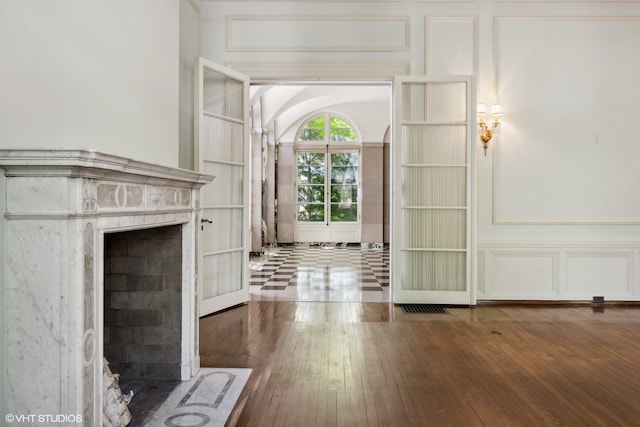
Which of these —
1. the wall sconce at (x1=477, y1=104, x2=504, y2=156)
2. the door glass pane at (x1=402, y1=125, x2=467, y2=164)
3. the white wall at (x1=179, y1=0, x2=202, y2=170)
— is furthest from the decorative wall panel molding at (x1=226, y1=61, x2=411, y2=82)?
the wall sconce at (x1=477, y1=104, x2=504, y2=156)

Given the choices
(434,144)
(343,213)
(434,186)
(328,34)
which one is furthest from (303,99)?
(434,186)

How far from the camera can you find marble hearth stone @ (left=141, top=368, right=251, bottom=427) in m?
2.26

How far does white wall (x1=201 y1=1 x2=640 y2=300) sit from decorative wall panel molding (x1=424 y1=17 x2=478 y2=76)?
0.04ft

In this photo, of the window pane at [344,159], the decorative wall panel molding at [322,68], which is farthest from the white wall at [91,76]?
the window pane at [344,159]

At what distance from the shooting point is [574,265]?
16.7 feet

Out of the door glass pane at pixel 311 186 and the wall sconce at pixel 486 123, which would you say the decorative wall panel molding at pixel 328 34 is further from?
the door glass pane at pixel 311 186

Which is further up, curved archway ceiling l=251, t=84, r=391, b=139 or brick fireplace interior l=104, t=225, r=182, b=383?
curved archway ceiling l=251, t=84, r=391, b=139

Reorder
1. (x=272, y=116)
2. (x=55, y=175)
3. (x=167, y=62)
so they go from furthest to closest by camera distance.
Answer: (x=272, y=116)
(x=167, y=62)
(x=55, y=175)

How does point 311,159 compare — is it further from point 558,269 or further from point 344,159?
point 558,269

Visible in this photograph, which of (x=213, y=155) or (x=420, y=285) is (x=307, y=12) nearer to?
(x=213, y=155)

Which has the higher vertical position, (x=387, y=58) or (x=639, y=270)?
(x=387, y=58)

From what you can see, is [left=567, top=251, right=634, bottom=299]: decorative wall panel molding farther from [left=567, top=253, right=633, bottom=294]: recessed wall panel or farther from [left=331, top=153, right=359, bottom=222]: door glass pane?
[left=331, top=153, right=359, bottom=222]: door glass pane

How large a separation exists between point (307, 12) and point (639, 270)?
452 cm

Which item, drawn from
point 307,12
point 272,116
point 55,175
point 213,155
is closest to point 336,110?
point 272,116
